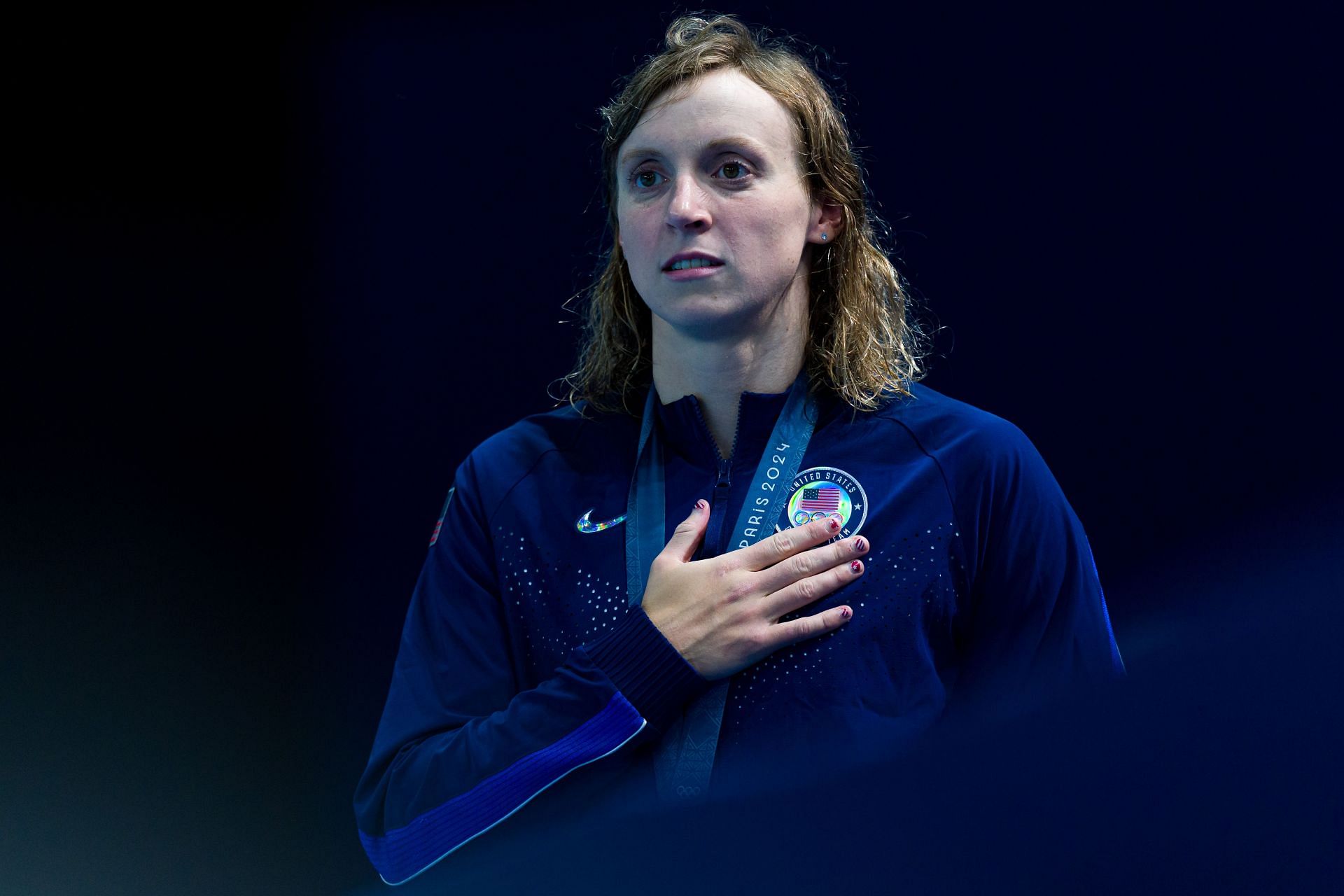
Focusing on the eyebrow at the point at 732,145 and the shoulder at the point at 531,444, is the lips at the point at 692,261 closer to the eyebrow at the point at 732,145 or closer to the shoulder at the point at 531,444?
the eyebrow at the point at 732,145

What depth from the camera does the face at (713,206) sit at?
1602mm

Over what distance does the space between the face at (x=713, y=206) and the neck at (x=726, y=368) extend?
1.1 inches

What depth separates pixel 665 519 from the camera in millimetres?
1629

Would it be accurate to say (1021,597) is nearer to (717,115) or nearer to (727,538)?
(727,538)

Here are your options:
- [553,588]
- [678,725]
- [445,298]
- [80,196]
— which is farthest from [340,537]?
[678,725]

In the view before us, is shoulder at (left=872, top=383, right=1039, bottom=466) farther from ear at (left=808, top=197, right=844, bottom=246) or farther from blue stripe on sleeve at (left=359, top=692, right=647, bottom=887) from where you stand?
blue stripe on sleeve at (left=359, top=692, right=647, bottom=887)

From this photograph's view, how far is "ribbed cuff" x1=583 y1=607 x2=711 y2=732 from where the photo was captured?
144 centimetres

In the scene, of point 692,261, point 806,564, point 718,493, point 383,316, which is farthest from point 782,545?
point 383,316

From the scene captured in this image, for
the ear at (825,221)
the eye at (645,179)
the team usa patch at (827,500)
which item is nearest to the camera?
the team usa patch at (827,500)

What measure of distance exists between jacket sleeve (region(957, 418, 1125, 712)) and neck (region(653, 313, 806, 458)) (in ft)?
0.99

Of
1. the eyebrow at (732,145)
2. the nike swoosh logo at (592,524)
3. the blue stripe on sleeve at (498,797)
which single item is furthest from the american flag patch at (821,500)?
the eyebrow at (732,145)

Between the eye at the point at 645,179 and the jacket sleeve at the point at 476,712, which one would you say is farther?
the eye at the point at 645,179

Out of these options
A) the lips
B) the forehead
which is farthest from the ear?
the lips

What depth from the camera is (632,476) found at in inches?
66.0
